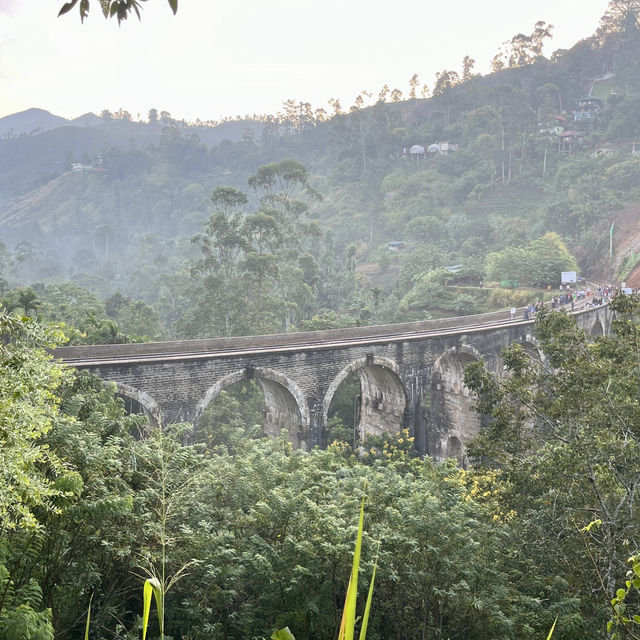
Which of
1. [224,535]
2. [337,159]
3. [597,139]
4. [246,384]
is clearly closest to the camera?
[224,535]

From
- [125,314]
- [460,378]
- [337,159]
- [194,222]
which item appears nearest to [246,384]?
[460,378]

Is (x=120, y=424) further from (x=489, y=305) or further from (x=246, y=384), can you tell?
(x=489, y=305)

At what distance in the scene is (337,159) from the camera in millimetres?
81500

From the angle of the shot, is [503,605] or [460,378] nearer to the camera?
[503,605]

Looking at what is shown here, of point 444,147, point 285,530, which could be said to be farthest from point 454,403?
point 444,147

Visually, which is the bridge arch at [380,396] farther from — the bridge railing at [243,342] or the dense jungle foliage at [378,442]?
the bridge railing at [243,342]

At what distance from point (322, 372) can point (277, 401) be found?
1988mm

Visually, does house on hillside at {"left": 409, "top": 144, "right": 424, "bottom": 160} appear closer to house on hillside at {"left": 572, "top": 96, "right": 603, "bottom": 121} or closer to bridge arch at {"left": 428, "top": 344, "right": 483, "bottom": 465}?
house on hillside at {"left": 572, "top": 96, "right": 603, "bottom": 121}

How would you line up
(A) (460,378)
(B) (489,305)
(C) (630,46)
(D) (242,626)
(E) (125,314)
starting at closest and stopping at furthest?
1. (D) (242,626)
2. (A) (460,378)
3. (E) (125,314)
4. (B) (489,305)
5. (C) (630,46)

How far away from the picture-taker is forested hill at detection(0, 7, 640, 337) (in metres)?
41.8

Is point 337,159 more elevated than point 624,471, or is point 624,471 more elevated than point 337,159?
point 337,159

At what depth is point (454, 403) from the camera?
79.4 feet

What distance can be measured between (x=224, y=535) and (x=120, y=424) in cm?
286

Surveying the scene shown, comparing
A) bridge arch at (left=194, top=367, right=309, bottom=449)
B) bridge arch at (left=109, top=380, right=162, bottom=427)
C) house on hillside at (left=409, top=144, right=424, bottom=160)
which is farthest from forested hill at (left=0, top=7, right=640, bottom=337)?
bridge arch at (left=109, top=380, right=162, bottom=427)
